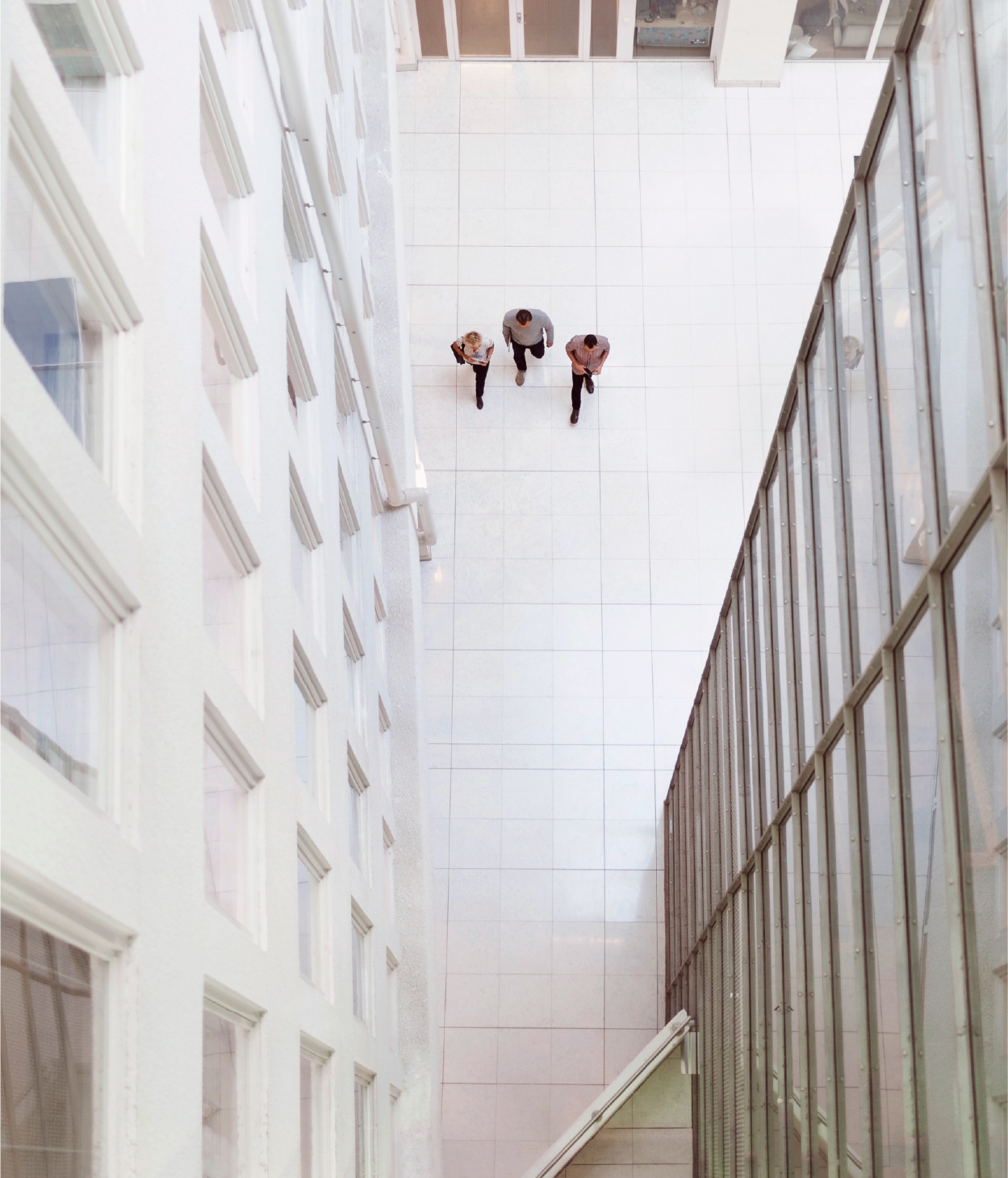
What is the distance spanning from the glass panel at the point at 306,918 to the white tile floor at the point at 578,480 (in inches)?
476

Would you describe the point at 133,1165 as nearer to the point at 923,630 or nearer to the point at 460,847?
the point at 923,630

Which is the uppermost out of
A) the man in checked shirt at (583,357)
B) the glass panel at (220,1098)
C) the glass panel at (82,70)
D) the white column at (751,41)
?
the white column at (751,41)

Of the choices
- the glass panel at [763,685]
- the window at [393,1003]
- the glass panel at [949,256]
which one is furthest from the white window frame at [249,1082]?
the window at [393,1003]

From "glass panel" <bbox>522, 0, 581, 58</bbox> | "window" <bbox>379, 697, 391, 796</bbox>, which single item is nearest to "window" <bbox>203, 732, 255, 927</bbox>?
"window" <bbox>379, 697, 391, 796</bbox>

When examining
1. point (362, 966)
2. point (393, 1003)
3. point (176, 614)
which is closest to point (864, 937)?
point (176, 614)

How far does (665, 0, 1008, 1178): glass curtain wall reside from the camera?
6215 millimetres

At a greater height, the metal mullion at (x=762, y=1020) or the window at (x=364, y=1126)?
the metal mullion at (x=762, y=1020)

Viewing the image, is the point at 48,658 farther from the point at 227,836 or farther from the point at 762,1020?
the point at 762,1020

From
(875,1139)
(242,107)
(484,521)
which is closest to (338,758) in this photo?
(242,107)

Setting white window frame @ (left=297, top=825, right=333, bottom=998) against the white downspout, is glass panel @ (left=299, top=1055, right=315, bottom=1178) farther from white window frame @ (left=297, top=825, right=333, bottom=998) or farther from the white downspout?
the white downspout

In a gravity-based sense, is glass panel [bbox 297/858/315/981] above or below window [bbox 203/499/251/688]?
below

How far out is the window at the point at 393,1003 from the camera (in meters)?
18.0

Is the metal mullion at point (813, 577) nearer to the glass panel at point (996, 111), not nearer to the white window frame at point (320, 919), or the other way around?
the glass panel at point (996, 111)

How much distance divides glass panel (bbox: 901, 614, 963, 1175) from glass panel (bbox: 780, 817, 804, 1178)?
3.46 m
